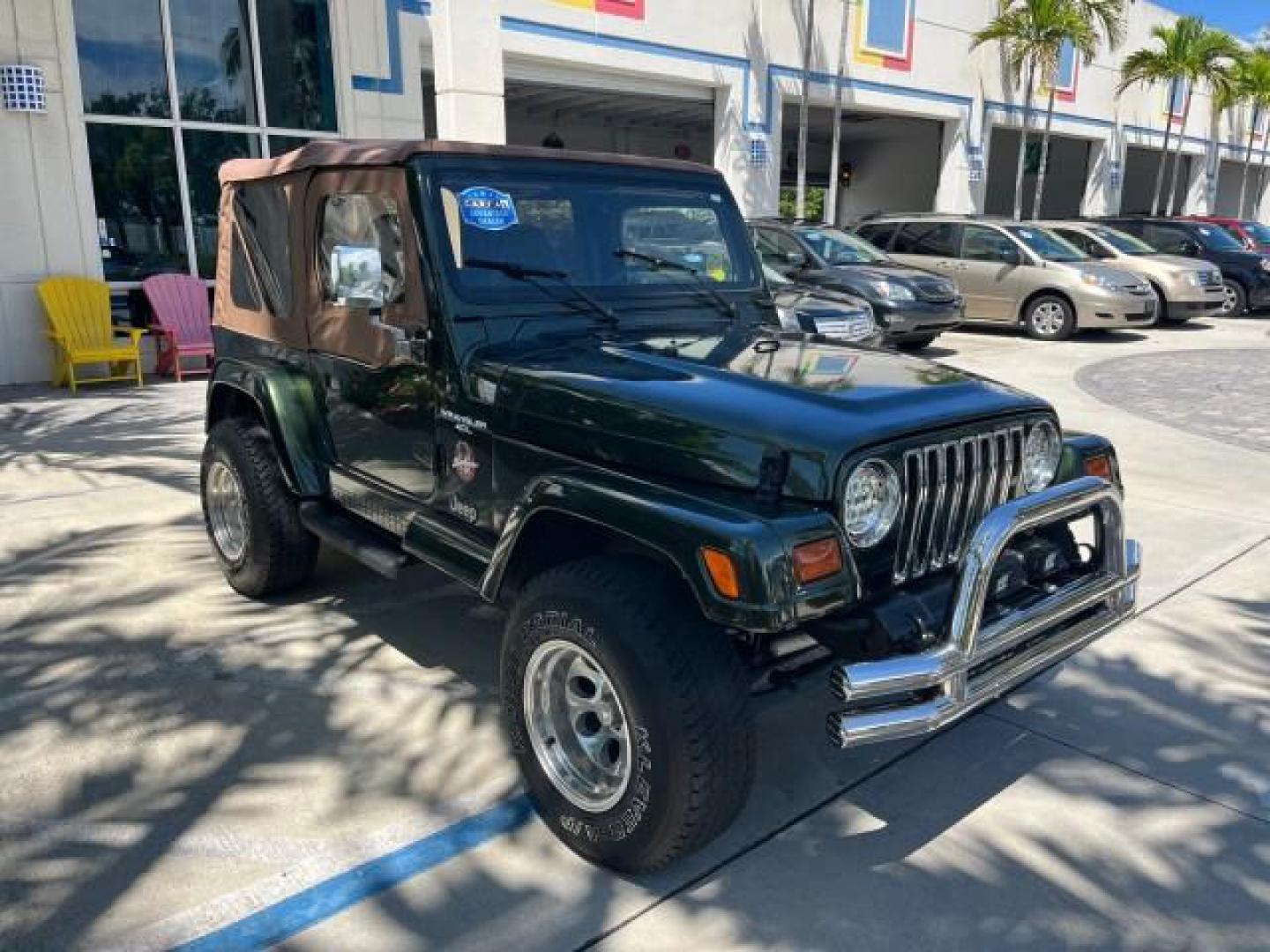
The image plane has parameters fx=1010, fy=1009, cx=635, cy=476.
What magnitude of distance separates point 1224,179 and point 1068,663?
3705 cm

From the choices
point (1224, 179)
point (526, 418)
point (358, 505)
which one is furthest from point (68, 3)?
point (1224, 179)

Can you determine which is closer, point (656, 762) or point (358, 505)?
point (656, 762)

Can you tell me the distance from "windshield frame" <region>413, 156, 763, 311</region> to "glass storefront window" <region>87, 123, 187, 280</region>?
8.51m

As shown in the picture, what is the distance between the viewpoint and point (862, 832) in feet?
9.76

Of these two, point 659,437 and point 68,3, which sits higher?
point 68,3

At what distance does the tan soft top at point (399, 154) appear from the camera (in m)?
3.42

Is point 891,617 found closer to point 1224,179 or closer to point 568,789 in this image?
point 568,789

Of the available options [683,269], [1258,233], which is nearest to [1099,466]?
[683,269]

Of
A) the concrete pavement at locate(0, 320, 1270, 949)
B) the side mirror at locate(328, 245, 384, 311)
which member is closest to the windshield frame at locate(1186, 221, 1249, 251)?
the concrete pavement at locate(0, 320, 1270, 949)

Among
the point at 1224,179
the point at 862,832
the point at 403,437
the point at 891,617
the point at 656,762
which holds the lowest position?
the point at 862,832

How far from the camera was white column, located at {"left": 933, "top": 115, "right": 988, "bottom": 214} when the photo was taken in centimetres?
2105

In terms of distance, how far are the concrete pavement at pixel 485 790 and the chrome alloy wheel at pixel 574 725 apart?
203mm

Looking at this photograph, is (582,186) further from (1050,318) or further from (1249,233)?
(1249,233)

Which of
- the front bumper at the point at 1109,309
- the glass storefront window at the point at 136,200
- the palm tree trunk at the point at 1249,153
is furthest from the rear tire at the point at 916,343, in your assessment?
the palm tree trunk at the point at 1249,153
